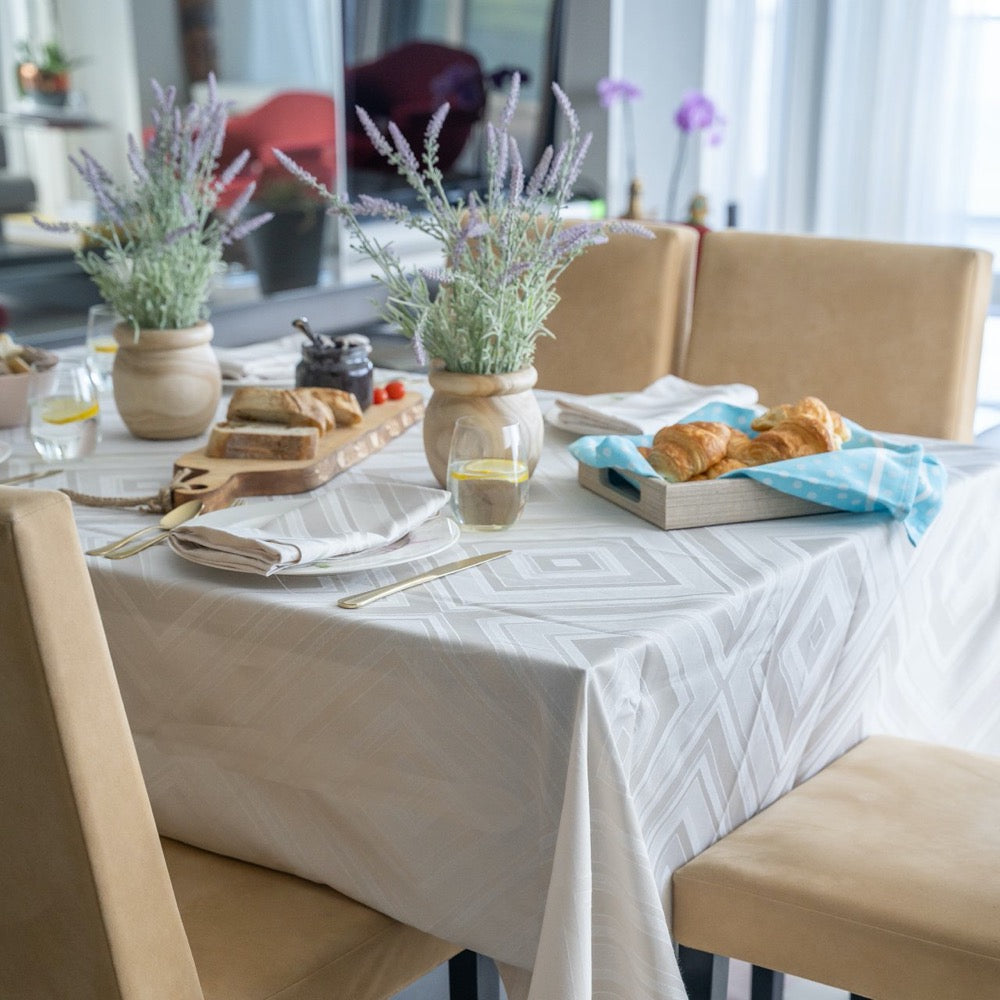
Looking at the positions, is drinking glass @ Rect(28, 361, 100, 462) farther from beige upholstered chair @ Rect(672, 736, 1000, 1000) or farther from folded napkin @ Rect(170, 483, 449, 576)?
beige upholstered chair @ Rect(672, 736, 1000, 1000)

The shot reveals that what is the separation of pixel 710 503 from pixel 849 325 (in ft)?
3.35

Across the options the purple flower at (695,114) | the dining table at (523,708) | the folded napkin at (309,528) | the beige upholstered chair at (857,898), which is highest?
the purple flower at (695,114)

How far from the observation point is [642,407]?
188 cm

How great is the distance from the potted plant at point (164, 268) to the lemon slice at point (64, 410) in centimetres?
11

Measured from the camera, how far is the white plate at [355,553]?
126cm

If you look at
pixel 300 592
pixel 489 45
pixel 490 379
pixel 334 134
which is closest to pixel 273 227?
pixel 334 134

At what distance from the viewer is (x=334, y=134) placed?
4.13 meters

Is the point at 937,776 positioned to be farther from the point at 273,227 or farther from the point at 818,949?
the point at 273,227

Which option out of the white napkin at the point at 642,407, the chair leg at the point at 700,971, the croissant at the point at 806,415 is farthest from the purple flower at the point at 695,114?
the chair leg at the point at 700,971

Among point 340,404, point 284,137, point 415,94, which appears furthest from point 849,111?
point 340,404

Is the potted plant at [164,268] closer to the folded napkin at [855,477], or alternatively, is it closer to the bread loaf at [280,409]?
the bread loaf at [280,409]

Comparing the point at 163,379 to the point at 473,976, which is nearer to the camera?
the point at 473,976

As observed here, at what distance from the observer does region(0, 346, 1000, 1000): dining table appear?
1067mm

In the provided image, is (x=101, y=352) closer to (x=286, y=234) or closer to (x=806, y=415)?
(x=806, y=415)
